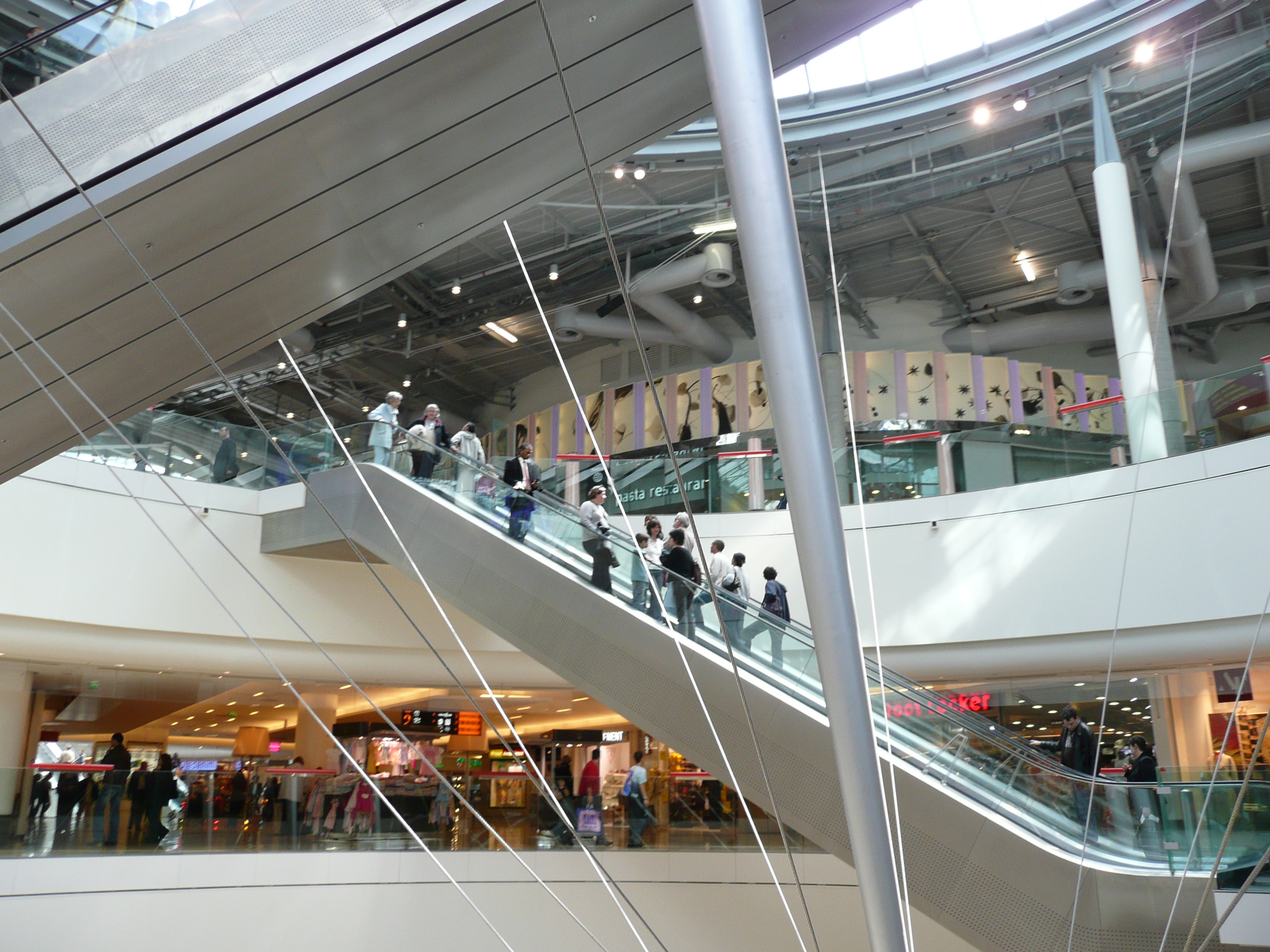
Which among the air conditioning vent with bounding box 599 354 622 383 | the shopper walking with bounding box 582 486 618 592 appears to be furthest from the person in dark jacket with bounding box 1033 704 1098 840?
the air conditioning vent with bounding box 599 354 622 383

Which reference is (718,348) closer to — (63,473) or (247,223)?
(63,473)

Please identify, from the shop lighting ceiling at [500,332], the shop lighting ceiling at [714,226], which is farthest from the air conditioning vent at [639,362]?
the shop lighting ceiling at [714,226]

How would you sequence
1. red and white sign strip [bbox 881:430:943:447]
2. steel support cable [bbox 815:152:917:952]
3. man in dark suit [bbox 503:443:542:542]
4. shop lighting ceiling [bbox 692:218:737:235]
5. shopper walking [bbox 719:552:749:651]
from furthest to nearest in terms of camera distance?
shop lighting ceiling [bbox 692:218:737:235] < red and white sign strip [bbox 881:430:943:447] < man in dark suit [bbox 503:443:542:542] < shopper walking [bbox 719:552:749:651] < steel support cable [bbox 815:152:917:952]

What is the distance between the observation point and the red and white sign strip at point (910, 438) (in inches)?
619

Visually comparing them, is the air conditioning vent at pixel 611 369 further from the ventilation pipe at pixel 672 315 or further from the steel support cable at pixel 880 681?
the steel support cable at pixel 880 681

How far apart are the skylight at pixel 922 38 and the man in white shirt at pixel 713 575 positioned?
7.80 metres

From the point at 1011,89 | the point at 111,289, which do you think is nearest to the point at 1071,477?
the point at 1011,89

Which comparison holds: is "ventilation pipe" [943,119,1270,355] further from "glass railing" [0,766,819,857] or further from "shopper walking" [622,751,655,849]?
"shopper walking" [622,751,655,849]

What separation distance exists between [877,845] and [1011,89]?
15.4 metres

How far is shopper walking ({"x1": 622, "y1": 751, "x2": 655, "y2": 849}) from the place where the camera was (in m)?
14.5

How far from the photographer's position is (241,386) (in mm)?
25484

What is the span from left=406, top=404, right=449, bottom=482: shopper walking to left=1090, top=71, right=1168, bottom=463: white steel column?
9.45 meters

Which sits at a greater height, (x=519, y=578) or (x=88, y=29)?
(x=88, y=29)

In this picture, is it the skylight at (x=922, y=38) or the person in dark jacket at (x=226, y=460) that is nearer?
the person in dark jacket at (x=226, y=460)
